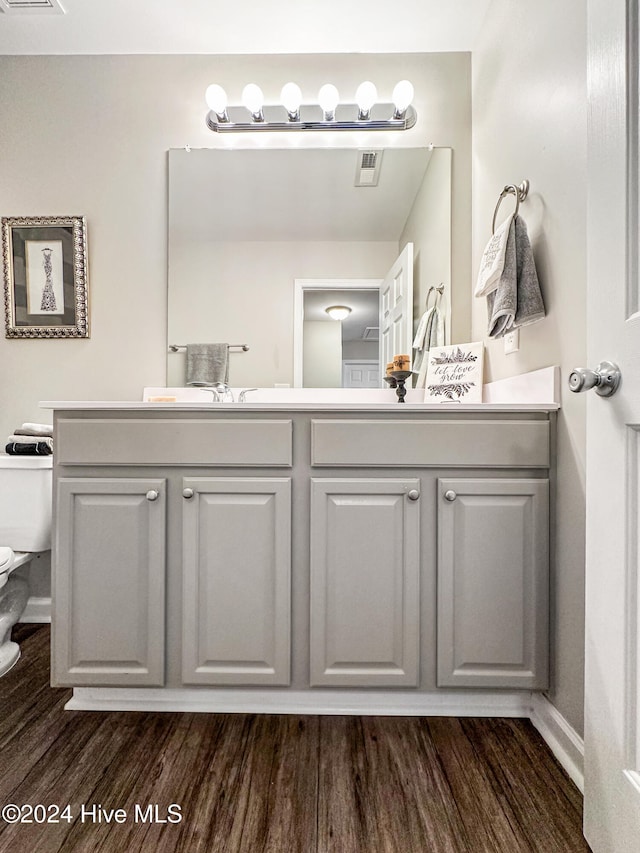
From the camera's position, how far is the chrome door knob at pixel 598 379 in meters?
0.77

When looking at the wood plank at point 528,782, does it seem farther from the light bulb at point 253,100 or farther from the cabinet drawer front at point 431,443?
the light bulb at point 253,100

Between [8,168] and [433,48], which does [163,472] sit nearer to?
[8,168]

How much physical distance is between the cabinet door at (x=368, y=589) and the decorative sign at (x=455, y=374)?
682 mm

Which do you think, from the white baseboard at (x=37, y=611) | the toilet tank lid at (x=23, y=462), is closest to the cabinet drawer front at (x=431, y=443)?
the toilet tank lid at (x=23, y=462)

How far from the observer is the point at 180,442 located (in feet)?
4.32

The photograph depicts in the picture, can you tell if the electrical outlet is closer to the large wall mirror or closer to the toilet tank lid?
the large wall mirror

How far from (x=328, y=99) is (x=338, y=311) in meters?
0.83

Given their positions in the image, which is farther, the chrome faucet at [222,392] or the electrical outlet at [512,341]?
the chrome faucet at [222,392]

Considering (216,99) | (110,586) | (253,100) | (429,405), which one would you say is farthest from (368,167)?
(110,586)

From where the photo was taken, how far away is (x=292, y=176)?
2.01m

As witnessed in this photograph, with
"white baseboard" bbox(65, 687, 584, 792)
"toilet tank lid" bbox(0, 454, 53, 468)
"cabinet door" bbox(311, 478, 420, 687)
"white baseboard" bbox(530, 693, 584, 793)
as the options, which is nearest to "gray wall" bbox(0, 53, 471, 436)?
"toilet tank lid" bbox(0, 454, 53, 468)

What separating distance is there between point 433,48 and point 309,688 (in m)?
2.39

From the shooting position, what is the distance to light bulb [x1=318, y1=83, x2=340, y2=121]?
1922mm

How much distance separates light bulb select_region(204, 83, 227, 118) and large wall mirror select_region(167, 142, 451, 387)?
140mm
